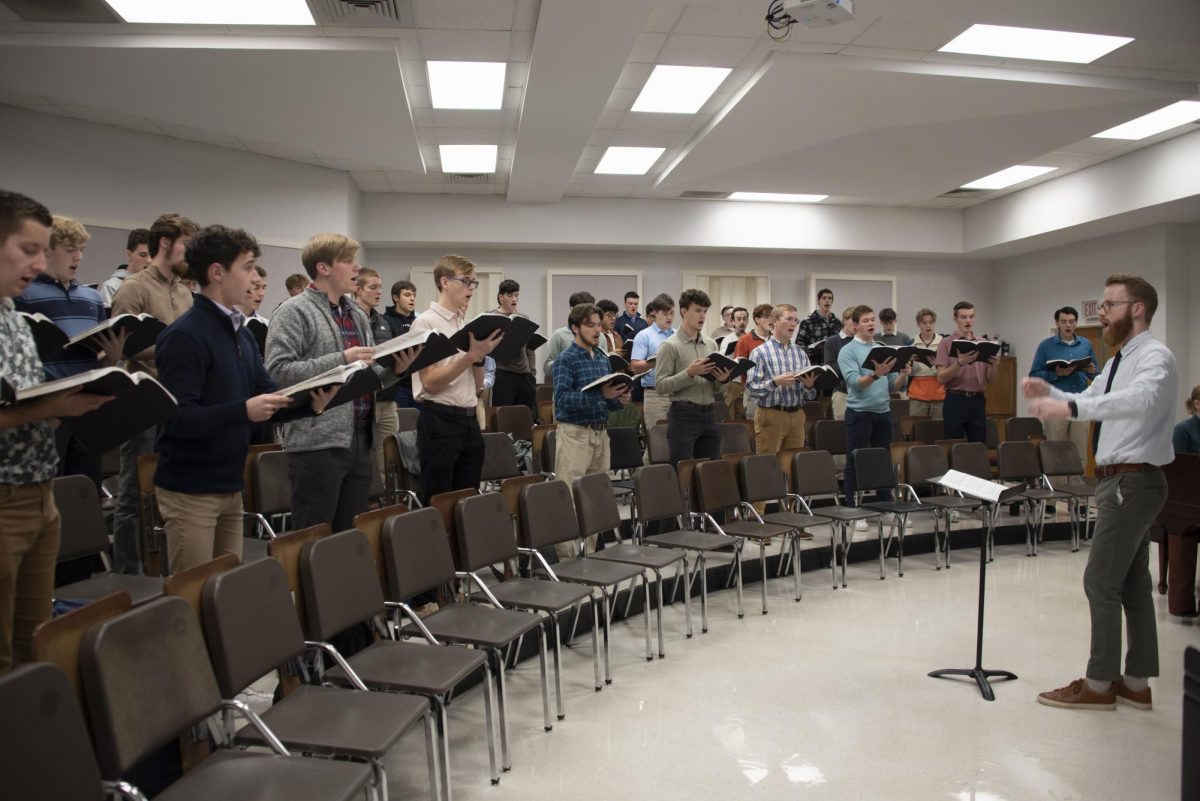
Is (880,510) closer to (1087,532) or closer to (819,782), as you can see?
(1087,532)

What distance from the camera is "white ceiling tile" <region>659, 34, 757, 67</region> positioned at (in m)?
5.64

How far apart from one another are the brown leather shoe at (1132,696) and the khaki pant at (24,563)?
3803 mm

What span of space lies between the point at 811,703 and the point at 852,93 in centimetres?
504

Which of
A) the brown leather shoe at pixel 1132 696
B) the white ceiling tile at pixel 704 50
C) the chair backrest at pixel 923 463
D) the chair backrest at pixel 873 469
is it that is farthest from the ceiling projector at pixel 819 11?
the brown leather shoe at pixel 1132 696

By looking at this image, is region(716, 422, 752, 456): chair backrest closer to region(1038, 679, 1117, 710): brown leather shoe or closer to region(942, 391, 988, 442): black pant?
region(942, 391, 988, 442): black pant

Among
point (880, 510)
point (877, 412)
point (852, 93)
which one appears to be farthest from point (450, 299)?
point (852, 93)

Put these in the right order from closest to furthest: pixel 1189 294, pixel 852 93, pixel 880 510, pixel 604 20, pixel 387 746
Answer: pixel 387 746 → pixel 604 20 → pixel 880 510 → pixel 852 93 → pixel 1189 294

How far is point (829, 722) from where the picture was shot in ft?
10.1

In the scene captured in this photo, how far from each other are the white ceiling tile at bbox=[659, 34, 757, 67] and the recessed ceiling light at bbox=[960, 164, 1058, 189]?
4.78 m

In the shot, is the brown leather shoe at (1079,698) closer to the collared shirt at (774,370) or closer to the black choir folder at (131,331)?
the collared shirt at (774,370)

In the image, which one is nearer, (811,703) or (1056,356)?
(811,703)

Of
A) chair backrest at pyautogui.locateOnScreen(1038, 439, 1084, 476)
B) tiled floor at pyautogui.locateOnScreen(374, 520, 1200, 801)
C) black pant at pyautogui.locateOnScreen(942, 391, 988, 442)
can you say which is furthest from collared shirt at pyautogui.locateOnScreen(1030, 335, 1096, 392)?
tiled floor at pyautogui.locateOnScreen(374, 520, 1200, 801)

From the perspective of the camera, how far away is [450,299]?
366cm

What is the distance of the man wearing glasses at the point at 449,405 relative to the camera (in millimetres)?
3438
